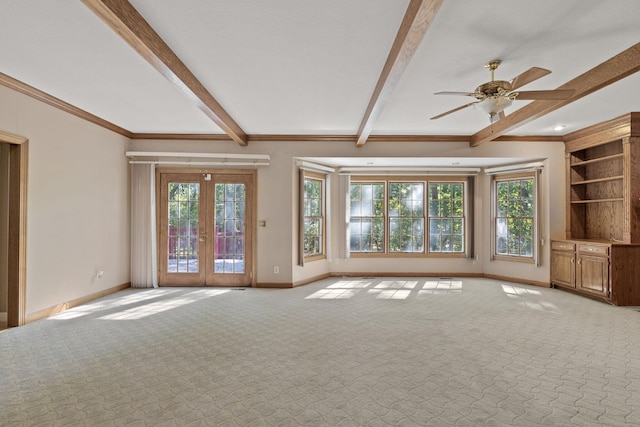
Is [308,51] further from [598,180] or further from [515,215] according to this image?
[515,215]

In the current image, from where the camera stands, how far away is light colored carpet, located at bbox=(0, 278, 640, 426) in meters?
2.24

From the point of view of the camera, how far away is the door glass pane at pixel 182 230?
616cm

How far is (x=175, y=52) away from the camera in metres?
3.06

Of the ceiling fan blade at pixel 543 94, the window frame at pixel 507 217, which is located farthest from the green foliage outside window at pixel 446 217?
the ceiling fan blade at pixel 543 94

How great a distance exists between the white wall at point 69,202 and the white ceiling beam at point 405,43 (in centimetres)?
398

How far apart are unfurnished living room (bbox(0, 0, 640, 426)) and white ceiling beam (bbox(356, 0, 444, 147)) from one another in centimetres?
4

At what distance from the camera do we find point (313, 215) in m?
6.68

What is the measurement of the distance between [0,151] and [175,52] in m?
2.84

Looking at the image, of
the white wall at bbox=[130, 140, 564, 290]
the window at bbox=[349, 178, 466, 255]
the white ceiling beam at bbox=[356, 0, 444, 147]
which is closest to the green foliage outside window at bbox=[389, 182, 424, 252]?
the window at bbox=[349, 178, 466, 255]

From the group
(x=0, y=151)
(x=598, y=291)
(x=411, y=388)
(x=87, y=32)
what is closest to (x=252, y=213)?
(x=0, y=151)

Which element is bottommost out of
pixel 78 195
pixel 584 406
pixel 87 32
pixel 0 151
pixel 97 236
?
pixel 584 406

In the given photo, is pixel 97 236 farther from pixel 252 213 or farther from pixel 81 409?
pixel 81 409

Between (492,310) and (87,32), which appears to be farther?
(492,310)

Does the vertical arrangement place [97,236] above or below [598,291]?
above
